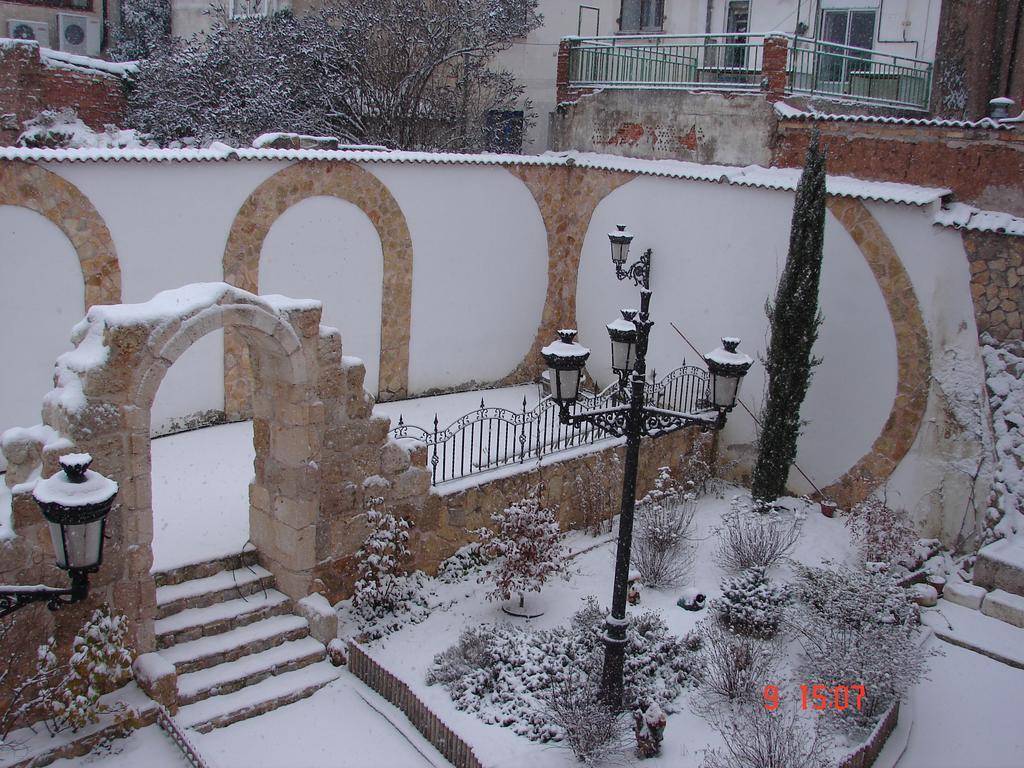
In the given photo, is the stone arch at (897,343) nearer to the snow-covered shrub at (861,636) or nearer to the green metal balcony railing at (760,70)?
the snow-covered shrub at (861,636)

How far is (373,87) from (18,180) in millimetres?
7800

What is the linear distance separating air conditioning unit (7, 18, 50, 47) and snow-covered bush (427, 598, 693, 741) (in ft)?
59.2

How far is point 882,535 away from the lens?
34.4ft

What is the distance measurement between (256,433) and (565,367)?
3543mm

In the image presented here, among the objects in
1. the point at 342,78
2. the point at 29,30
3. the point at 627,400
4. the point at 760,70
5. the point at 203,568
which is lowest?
the point at 203,568

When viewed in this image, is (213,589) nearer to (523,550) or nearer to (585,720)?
(523,550)

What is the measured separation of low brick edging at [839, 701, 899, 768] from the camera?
24.0 ft

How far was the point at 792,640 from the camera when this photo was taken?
9133mm

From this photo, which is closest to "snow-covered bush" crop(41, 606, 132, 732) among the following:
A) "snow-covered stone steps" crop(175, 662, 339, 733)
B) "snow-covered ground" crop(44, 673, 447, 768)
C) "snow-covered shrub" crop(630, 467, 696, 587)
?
"snow-covered ground" crop(44, 673, 447, 768)

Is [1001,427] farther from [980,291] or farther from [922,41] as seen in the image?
[922,41]

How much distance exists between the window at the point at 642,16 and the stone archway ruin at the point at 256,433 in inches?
523

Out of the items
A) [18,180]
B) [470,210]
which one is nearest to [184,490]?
[18,180]

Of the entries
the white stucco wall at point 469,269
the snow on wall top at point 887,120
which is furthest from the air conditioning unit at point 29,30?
the snow on wall top at point 887,120
